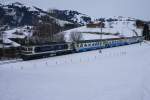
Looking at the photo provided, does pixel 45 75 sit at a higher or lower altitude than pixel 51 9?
lower

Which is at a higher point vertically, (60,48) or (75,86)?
(60,48)

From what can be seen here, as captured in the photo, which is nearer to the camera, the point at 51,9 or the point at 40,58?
the point at 40,58

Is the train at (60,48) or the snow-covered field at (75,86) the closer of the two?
the snow-covered field at (75,86)

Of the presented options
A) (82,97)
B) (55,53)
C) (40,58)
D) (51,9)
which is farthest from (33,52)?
(51,9)

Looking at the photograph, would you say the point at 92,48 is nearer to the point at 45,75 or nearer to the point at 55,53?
the point at 55,53

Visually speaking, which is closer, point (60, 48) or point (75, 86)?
point (75, 86)

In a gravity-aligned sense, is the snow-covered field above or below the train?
below

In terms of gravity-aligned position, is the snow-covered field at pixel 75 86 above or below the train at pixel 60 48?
below

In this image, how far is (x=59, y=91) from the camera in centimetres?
1534

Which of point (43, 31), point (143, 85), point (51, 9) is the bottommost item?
point (143, 85)

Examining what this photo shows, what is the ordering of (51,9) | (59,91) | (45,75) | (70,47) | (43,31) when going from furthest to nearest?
(51,9), (43,31), (70,47), (45,75), (59,91)

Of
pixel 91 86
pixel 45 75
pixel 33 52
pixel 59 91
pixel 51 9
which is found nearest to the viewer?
pixel 59 91

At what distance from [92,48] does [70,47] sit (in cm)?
757

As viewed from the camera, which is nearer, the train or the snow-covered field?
the snow-covered field
